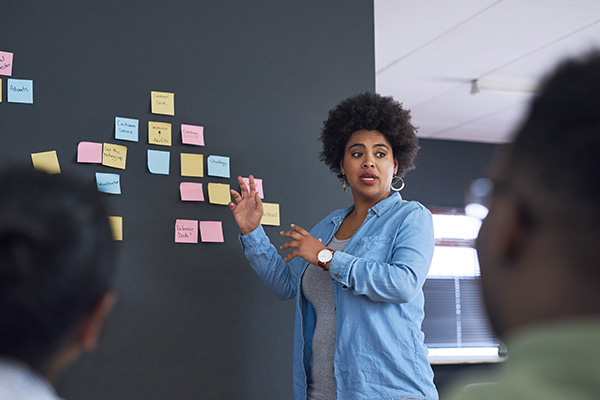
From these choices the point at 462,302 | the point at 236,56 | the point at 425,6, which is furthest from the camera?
the point at 462,302

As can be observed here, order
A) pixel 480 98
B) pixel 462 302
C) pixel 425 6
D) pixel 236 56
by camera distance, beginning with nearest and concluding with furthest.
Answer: pixel 236 56 < pixel 425 6 < pixel 480 98 < pixel 462 302

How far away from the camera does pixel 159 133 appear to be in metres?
2.22

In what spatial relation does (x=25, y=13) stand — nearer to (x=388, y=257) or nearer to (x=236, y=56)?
(x=236, y=56)

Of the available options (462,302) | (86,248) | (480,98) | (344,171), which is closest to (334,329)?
(344,171)

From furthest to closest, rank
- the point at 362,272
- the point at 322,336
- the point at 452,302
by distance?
the point at 452,302 < the point at 322,336 < the point at 362,272

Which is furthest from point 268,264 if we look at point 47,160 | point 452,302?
point 452,302

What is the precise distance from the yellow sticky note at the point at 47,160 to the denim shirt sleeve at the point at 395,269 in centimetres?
99

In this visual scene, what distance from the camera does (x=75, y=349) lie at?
70cm

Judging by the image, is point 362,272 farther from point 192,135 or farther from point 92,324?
point 92,324

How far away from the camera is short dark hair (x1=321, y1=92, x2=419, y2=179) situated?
2150mm

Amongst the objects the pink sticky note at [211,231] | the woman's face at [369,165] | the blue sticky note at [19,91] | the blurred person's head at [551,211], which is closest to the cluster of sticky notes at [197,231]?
the pink sticky note at [211,231]

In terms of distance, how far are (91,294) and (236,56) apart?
1.85 m

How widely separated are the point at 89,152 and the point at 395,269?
110 cm

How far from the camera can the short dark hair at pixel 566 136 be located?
1.38 feet
